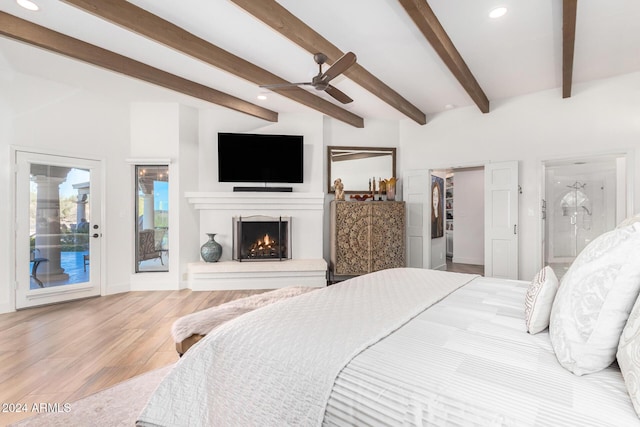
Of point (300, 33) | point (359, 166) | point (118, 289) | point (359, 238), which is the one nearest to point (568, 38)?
point (300, 33)

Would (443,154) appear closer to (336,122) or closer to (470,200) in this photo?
(336,122)

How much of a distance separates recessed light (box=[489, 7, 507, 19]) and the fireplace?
3.49 m

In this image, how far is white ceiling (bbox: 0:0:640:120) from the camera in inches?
98.6

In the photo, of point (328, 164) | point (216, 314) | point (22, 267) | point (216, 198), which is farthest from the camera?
point (328, 164)

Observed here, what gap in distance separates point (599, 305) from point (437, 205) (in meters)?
5.97

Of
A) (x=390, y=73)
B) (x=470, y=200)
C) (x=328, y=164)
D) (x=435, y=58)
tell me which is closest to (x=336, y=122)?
(x=328, y=164)

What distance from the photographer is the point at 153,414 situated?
3.95 feet

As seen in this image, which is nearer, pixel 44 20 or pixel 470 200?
pixel 44 20

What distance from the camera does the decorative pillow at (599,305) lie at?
2.85ft

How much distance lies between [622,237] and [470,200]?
6.46 metres

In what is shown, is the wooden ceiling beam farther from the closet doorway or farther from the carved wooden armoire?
the closet doorway

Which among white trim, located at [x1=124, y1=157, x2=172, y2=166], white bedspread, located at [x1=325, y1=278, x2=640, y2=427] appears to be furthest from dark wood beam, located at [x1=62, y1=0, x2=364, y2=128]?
white bedspread, located at [x1=325, y1=278, x2=640, y2=427]

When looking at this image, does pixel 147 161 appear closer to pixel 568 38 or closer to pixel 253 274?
pixel 253 274

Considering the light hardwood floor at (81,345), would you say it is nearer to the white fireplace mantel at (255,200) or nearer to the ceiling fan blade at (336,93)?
the white fireplace mantel at (255,200)
